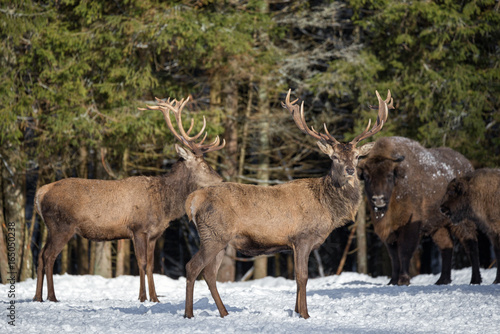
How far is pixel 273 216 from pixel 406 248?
433 cm

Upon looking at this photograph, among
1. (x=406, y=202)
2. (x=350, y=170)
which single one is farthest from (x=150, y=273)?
(x=406, y=202)

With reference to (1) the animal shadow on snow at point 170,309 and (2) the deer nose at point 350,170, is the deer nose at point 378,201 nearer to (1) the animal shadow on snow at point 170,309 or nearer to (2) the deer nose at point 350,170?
(2) the deer nose at point 350,170

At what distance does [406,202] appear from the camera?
11.1 meters

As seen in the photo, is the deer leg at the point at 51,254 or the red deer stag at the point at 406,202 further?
the red deer stag at the point at 406,202

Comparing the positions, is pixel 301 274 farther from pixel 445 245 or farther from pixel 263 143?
pixel 263 143

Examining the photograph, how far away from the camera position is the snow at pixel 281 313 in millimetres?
6660

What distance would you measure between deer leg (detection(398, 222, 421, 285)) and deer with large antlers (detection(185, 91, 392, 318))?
11.6 ft

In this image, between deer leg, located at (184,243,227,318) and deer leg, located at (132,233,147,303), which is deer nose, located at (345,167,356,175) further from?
deer leg, located at (132,233,147,303)

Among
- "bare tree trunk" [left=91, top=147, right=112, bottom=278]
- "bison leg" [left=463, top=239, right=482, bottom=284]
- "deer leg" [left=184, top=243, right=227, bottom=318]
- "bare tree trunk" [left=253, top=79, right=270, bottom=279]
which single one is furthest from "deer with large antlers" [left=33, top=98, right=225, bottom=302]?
"bare tree trunk" [left=253, top=79, right=270, bottom=279]

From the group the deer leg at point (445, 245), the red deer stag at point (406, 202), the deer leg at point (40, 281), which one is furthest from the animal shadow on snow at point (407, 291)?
the deer leg at point (40, 281)

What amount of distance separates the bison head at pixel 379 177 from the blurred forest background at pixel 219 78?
13.3 ft

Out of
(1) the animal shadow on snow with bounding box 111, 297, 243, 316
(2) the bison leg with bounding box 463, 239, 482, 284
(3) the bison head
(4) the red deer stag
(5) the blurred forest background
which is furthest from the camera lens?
(5) the blurred forest background

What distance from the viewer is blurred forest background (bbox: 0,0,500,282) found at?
14.4 metres

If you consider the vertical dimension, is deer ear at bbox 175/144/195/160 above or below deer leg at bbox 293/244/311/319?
above
